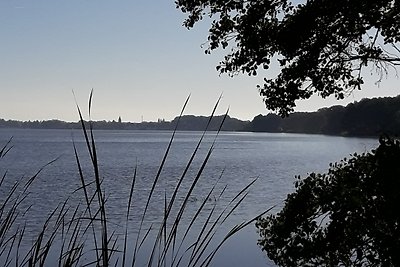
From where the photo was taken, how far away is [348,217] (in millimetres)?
5977

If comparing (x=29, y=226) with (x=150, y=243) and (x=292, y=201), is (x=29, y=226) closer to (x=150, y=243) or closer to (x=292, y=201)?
(x=150, y=243)

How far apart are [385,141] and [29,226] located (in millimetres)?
12402

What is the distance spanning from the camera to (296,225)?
6305mm

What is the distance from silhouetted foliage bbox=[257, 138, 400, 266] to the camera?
543 cm

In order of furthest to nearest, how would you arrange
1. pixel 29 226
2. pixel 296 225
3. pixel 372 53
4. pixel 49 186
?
pixel 49 186
pixel 29 226
pixel 296 225
pixel 372 53

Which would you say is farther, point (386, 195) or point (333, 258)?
point (333, 258)

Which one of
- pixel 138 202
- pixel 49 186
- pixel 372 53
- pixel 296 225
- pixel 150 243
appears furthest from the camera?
pixel 49 186

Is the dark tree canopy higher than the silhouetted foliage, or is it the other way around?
the dark tree canopy

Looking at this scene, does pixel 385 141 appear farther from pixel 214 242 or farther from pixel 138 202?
pixel 138 202

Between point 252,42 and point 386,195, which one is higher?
point 252,42

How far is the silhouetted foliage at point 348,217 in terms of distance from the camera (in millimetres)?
5434

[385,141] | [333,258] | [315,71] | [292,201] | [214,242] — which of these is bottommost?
[214,242]

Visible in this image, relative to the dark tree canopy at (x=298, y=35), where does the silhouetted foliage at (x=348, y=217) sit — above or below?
below

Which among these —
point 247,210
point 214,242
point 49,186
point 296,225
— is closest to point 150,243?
point 214,242
